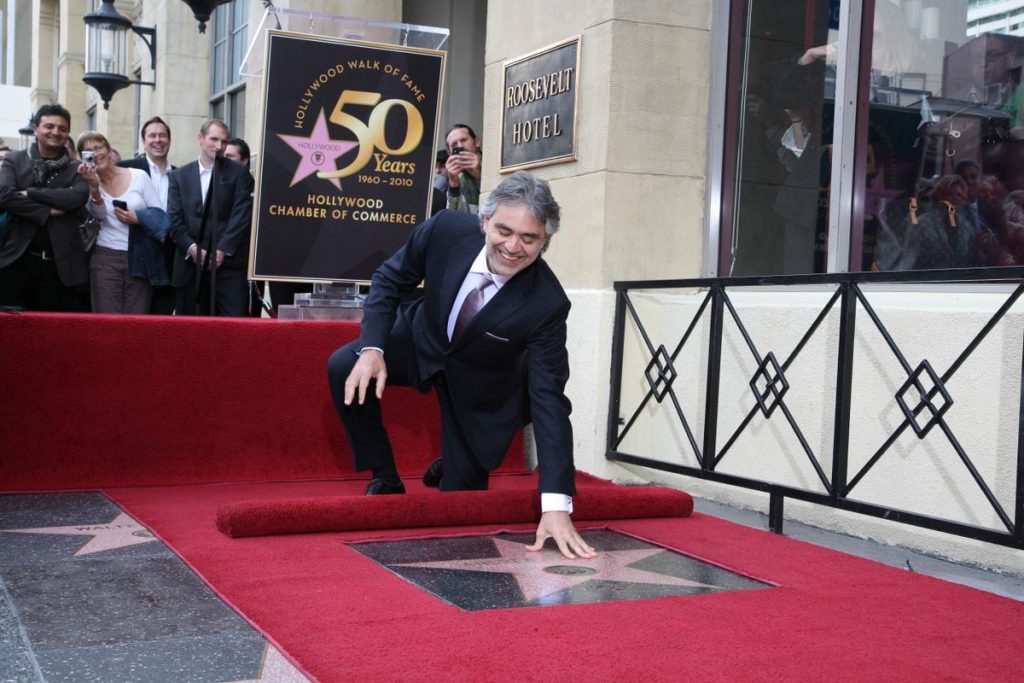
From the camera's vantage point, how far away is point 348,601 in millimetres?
3133

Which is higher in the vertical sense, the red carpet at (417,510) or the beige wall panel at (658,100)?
the beige wall panel at (658,100)

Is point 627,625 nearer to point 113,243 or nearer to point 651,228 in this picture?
point 651,228

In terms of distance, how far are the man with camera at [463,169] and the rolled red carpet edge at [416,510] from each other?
2.68 m

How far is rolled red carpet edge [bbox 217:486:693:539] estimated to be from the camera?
154 inches

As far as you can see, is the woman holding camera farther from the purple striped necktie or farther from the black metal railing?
the purple striped necktie

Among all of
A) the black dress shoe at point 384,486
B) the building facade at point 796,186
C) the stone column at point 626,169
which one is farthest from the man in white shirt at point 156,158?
the black dress shoe at point 384,486

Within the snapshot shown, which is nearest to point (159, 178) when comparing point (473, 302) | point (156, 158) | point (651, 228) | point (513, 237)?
point (156, 158)

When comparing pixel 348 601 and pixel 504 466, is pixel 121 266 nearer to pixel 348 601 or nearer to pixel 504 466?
pixel 504 466

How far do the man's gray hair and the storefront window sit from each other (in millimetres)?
2071

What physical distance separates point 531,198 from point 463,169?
3.28 meters

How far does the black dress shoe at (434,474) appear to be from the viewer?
16.4ft

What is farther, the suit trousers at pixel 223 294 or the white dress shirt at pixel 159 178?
the white dress shirt at pixel 159 178

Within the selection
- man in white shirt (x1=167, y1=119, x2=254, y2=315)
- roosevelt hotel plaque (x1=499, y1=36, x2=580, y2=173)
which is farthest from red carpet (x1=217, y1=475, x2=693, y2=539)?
man in white shirt (x1=167, y1=119, x2=254, y2=315)

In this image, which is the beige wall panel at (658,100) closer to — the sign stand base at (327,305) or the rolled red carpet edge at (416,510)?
the sign stand base at (327,305)
